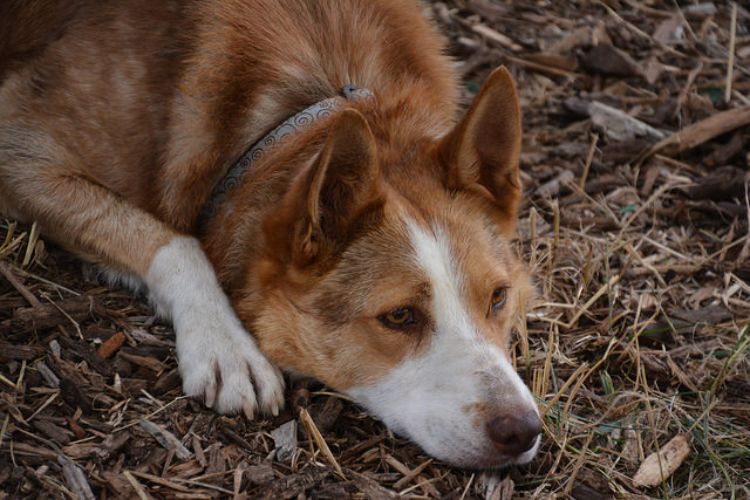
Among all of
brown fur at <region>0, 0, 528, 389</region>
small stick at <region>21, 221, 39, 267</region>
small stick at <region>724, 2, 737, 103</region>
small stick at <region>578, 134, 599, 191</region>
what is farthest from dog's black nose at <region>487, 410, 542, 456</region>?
small stick at <region>724, 2, 737, 103</region>

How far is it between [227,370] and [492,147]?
1325mm

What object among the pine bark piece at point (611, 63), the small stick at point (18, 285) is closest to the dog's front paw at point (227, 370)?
the small stick at point (18, 285)

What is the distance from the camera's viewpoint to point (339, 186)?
10.8 ft

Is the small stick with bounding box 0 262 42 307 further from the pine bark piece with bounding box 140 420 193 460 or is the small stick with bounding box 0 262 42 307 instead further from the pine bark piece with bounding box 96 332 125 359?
the pine bark piece with bounding box 140 420 193 460

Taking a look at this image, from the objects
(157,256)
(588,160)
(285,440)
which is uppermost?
(157,256)

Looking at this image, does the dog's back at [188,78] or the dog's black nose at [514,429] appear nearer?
the dog's black nose at [514,429]

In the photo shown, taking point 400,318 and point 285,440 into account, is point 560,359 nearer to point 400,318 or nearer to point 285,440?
point 400,318

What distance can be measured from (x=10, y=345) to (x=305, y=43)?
67.1 inches

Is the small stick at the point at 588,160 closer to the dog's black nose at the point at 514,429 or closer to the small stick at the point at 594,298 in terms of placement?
the small stick at the point at 594,298

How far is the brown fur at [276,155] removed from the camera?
336 centimetres

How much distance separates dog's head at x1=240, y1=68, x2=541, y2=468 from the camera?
3158 mm

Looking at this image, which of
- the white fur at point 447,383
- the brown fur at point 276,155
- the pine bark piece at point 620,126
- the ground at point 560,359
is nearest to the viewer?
the white fur at point 447,383

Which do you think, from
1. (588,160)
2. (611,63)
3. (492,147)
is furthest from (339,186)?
(611,63)

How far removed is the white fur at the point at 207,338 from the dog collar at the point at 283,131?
0.93ft
